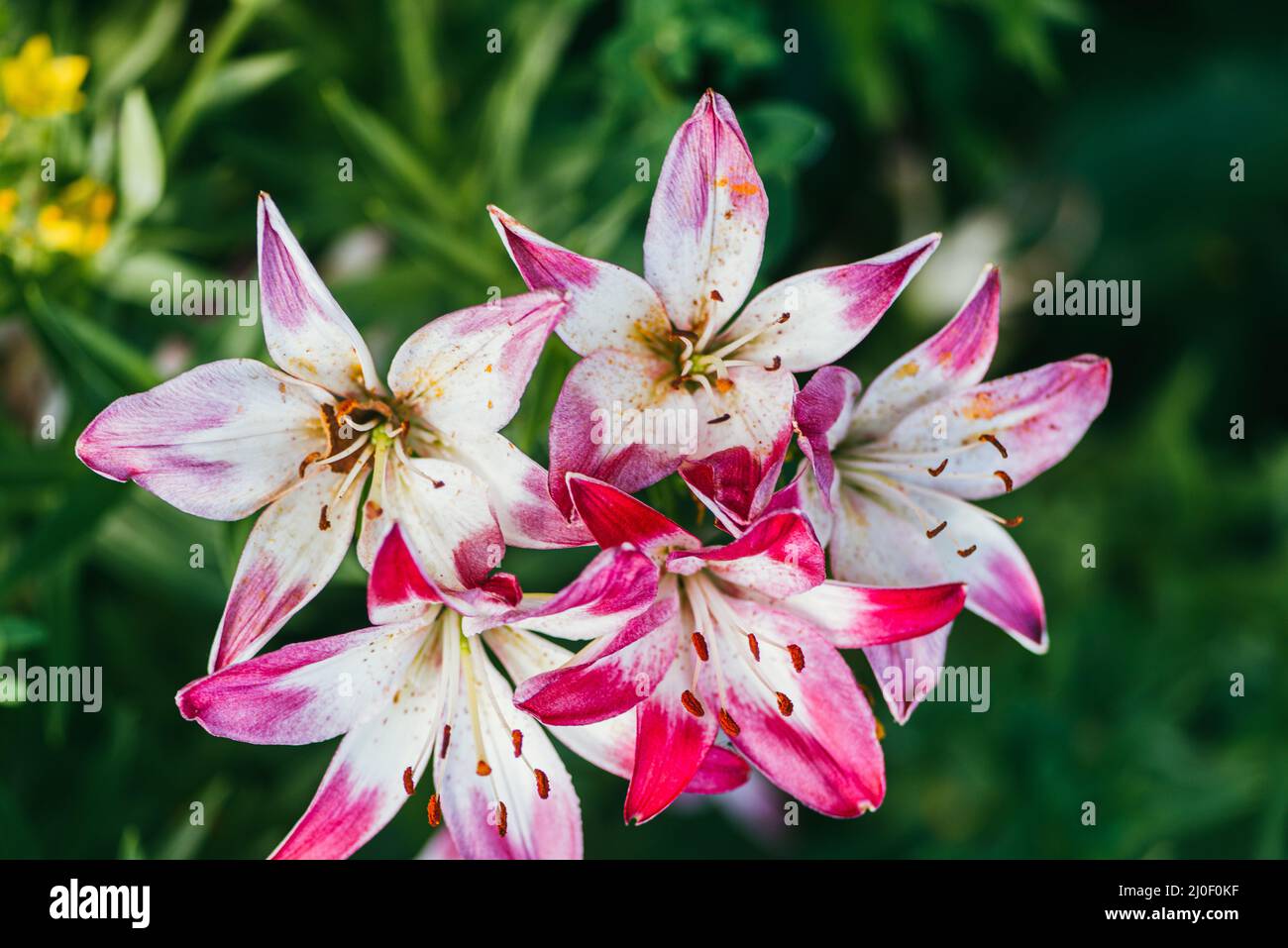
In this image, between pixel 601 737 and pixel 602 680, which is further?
pixel 601 737

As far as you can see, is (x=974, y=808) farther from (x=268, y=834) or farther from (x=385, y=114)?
(x=385, y=114)

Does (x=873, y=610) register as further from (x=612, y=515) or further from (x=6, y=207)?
(x=6, y=207)

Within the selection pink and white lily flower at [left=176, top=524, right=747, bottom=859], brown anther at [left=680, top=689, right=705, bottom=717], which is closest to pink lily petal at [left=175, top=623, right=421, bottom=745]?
pink and white lily flower at [left=176, top=524, right=747, bottom=859]

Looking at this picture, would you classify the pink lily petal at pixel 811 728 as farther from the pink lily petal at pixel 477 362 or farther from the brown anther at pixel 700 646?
the pink lily petal at pixel 477 362

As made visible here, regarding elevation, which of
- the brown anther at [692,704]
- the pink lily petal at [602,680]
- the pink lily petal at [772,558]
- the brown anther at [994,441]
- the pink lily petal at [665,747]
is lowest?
the pink lily petal at [665,747]

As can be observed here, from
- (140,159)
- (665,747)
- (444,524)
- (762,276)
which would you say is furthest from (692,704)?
(140,159)

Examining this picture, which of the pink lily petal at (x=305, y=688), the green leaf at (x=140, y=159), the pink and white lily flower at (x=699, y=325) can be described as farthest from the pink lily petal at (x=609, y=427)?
the green leaf at (x=140, y=159)
